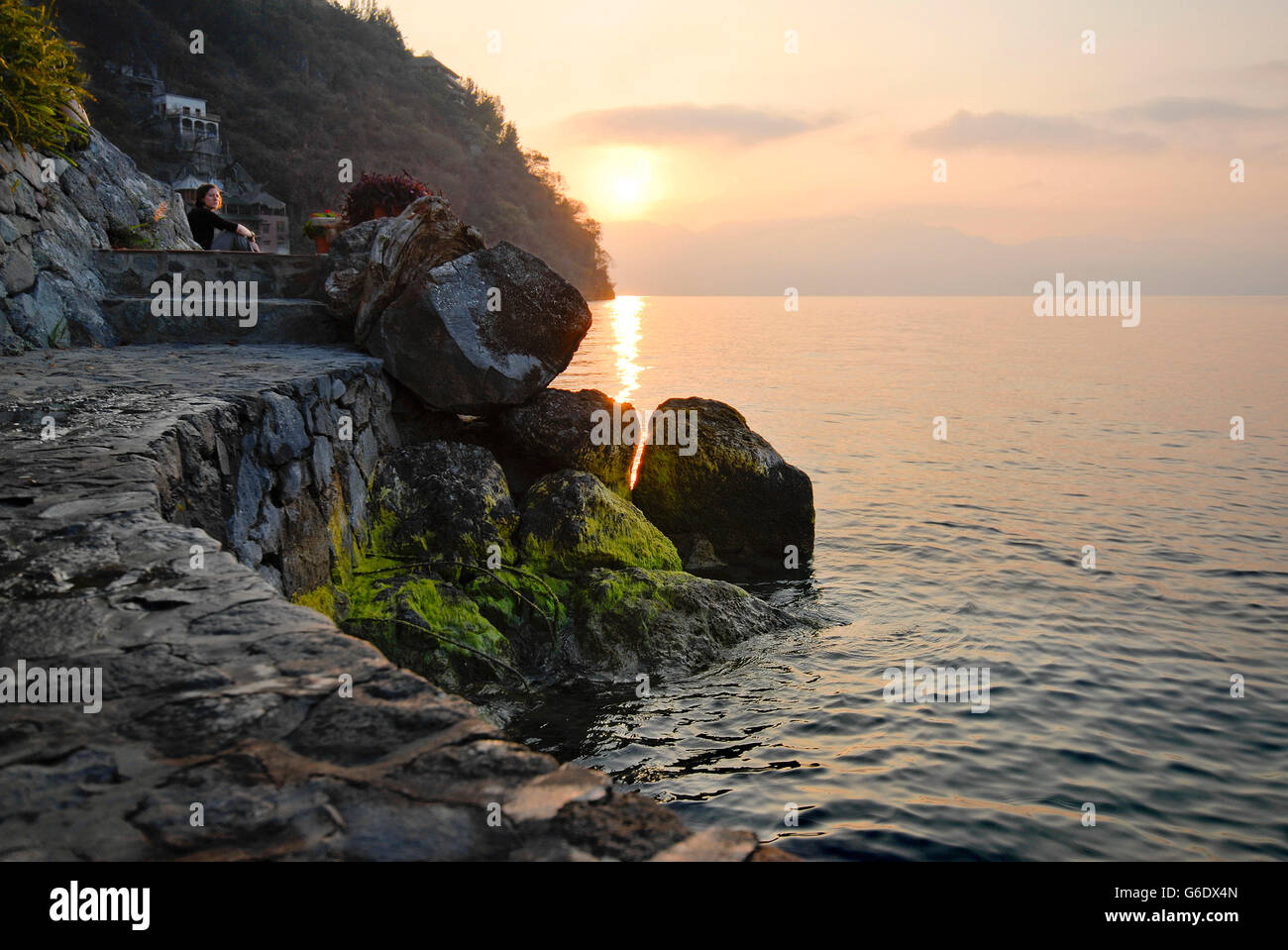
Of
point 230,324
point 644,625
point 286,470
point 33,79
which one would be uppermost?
point 33,79

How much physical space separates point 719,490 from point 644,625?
3546mm

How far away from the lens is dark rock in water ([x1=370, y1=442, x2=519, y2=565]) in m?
8.44

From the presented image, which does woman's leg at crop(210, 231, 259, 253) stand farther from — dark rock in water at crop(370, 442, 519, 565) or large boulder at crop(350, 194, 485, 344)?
dark rock in water at crop(370, 442, 519, 565)

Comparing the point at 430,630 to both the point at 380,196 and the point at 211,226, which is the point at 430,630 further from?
the point at 211,226

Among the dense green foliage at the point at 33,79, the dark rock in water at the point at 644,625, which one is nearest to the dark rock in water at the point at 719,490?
the dark rock in water at the point at 644,625

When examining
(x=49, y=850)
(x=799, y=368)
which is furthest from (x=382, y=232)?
(x=799, y=368)

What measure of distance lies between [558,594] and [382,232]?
4.19 meters

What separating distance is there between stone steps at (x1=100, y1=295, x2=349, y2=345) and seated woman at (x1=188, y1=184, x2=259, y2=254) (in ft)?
8.64

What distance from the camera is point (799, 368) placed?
39969mm

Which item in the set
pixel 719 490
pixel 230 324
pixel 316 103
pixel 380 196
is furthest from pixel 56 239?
pixel 316 103

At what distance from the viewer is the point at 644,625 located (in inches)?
321

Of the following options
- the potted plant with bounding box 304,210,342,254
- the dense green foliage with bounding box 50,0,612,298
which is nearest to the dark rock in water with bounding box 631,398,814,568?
the potted plant with bounding box 304,210,342,254

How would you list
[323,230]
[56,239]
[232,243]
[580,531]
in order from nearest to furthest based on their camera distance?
[580,531]
[56,239]
[323,230]
[232,243]

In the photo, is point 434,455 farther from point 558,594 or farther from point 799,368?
point 799,368
